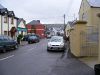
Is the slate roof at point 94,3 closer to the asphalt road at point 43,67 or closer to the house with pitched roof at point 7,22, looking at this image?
the house with pitched roof at point 7,22

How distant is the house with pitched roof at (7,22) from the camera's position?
141 ft

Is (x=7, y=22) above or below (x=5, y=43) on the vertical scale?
above

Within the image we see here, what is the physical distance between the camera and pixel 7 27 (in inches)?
1804

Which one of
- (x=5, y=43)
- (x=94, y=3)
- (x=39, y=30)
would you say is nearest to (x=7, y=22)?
(x=94, y=3)

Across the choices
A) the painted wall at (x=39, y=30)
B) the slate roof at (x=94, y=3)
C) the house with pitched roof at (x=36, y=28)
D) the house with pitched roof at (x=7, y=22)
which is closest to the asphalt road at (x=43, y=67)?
the slate roof at (x=94, y=3)

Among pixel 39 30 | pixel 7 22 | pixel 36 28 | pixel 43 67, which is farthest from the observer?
pixel 39 30

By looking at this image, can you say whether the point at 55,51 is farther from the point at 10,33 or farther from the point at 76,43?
the point at 10,33

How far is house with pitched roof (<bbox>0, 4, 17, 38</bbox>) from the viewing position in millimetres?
42906

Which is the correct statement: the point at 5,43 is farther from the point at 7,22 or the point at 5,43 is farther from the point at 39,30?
the point at 39,30

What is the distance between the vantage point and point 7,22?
45.4 m

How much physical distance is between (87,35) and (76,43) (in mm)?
1055

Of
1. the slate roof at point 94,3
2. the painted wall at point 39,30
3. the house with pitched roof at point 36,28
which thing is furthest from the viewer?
the painted wall at point 39,30

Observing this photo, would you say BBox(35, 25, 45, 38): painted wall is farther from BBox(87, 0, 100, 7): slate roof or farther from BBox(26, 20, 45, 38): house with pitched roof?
BBox(87, 0, 100, 7): slate roof

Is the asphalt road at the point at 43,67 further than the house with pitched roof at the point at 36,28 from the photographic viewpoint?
No
